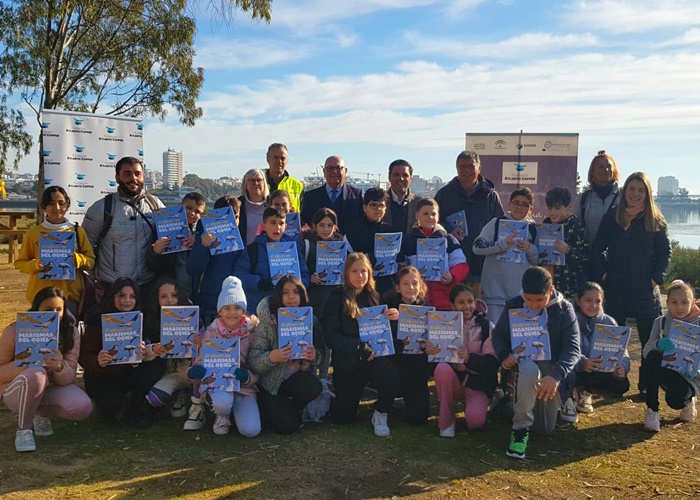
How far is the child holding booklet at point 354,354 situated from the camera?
16.7 feet

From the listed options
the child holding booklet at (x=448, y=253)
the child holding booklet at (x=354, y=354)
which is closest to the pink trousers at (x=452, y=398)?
the child holding booklet at (x=354, y=354)

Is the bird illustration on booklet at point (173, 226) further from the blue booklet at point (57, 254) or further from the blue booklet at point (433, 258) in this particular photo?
the blue booklet at point (433, 258)

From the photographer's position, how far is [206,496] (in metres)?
3.87

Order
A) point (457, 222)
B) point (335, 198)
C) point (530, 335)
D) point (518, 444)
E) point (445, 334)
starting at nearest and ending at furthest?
point (518, 444) < point (530, 335) < point (445, 334) < point (457, 222) < point (335, 198)

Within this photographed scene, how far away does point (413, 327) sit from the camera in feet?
16.8

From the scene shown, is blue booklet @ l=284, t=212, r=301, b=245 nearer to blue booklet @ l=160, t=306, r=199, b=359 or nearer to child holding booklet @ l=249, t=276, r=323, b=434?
child holding booklet @ l=249, t=276, r=323, b=434

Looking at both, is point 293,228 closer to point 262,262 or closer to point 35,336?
point 262,262

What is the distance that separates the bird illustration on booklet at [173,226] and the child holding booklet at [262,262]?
576 millimetres

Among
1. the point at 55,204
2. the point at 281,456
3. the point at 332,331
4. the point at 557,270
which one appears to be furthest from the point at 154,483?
the point at 557,270

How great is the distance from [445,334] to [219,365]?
6.14ft

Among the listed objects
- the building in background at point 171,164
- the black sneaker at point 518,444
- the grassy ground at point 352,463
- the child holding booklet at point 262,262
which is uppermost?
the building in background at point 171,164

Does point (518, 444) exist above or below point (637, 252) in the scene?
below

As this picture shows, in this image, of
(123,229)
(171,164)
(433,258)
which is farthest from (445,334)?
(171,164)

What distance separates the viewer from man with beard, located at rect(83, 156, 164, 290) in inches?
218
